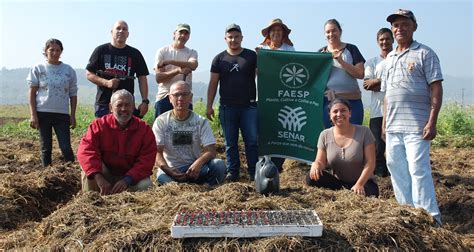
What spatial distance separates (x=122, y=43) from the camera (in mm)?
5996

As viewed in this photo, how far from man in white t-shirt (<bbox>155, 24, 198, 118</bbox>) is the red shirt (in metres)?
1.60

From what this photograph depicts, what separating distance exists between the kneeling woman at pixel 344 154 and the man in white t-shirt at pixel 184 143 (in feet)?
3.47

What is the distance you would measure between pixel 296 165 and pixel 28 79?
13.5 ft

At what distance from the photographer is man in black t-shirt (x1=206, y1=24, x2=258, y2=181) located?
5.97 meters

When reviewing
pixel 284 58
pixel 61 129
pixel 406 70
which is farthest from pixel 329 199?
pixel 61 129

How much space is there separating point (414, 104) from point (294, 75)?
2.17 metres

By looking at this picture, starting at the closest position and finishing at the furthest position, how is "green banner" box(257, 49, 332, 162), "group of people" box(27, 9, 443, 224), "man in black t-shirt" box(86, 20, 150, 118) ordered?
"group of people" box(27, 9, 443, 224)
"man in black t-shirt" box(86, 20, 150, 118)
"green banner" box(257, 49, 332, 162)

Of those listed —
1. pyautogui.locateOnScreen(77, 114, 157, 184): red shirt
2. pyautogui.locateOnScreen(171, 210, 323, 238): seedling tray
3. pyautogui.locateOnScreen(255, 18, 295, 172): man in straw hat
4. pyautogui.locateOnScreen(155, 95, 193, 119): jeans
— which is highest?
pyautogui.locateOnScreen(255, 18, 295, 172): man in straw hat

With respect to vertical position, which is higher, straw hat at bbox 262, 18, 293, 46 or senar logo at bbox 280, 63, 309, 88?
straw hat at bbox 262, 18, 293, 46

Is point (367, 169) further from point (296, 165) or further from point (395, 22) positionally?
point (296, 165)

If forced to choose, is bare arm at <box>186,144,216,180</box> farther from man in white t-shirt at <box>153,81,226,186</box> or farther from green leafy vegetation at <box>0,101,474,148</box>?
green leafy vegetation at <box>0,101,474,148</box>

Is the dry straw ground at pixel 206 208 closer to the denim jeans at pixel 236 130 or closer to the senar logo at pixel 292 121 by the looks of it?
the denim jeans at pixel 236 130

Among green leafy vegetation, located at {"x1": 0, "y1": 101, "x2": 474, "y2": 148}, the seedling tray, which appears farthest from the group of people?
green leafy vegetation, located at {"x1": 0, "y1": 101, "x2": 474, "y2": 148}

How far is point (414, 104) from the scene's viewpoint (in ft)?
14.2
